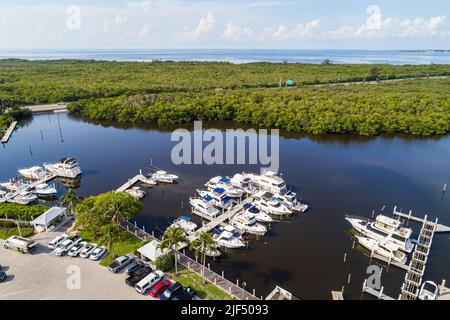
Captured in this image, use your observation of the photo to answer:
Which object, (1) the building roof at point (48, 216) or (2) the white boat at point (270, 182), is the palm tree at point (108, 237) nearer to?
(1) the building roof at point (48, 216)

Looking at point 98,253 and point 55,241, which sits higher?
point 55,241

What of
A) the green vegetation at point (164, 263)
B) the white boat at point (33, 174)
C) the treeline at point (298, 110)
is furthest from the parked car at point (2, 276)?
the treeline at point (298, 110)

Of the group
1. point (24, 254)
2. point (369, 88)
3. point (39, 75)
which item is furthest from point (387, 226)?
point (39, 75)

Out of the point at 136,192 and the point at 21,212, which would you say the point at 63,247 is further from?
the point at 136,192

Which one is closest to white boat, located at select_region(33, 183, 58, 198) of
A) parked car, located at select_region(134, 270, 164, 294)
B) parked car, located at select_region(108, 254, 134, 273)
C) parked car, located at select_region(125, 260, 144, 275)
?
parked car, located at select_region(108, 254, 134, 273)

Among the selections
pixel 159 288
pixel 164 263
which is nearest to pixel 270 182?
pixel 164 263

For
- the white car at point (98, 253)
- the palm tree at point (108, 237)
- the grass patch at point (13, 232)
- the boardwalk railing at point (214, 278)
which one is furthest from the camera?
the grass patch at point (13, 232)

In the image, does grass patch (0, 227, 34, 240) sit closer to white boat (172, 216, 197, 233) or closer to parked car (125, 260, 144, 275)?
parked car (125, 260, 144, 275)

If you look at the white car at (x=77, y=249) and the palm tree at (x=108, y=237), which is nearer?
the palm tree at (x=108, y=237)
